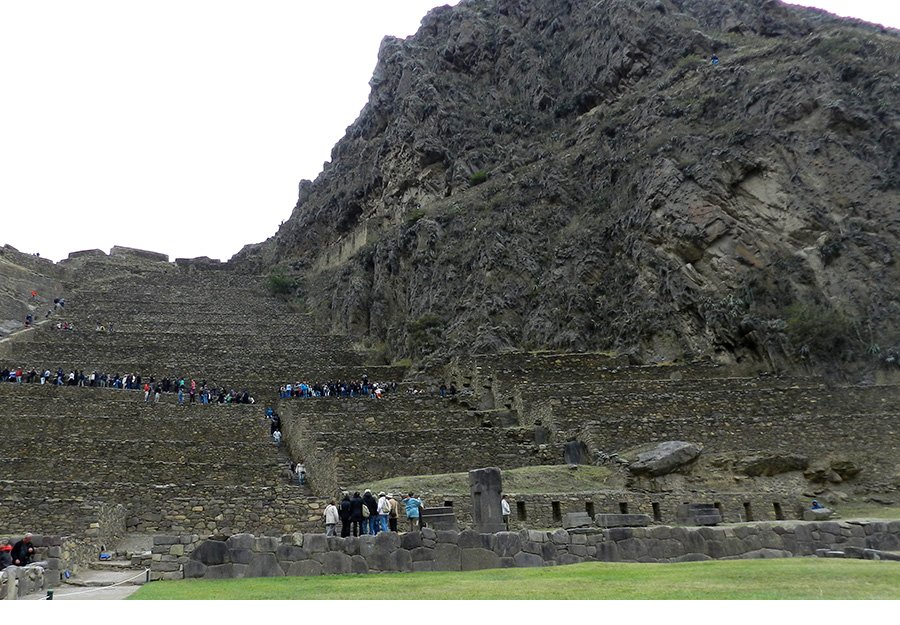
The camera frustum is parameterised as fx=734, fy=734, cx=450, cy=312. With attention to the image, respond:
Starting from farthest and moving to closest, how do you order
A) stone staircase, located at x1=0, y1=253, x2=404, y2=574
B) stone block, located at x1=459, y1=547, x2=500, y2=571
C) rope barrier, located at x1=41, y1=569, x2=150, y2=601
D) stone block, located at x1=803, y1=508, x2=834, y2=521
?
stone block, located at x1=803, y1=508, x2=834, y2=521, stone staircase, located at x1=0, y1=253, x2=404, y2=574, stone block, located at x1=459, y1=547, x2=500, y2=571, rope barrier, located at x1=41, y1=569, x2=150, y2=601

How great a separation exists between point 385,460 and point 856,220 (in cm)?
2645

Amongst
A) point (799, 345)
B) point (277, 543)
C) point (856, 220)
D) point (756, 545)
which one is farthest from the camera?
point (856, 220)

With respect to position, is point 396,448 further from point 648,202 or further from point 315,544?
→ point 648,202

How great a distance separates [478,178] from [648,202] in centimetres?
1934

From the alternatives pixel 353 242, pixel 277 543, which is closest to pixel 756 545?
pixel 277 543

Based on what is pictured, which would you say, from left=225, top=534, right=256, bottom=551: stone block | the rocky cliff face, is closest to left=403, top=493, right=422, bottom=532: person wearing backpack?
left=225, top=534, right=256, bottom=551: stone block

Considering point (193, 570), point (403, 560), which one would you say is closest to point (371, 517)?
point (403, 560)

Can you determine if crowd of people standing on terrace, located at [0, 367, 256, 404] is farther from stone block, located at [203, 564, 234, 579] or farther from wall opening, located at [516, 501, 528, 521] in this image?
stone block, located at [203, 564, 234, 579]

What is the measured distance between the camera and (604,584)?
35.1 feet

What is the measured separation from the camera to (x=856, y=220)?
117ft

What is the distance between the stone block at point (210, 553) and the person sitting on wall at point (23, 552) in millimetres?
3227

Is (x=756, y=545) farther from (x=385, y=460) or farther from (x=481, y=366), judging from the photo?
(x=481, y=366)

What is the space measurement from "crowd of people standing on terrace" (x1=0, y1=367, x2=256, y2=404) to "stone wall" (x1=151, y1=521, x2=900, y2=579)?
19.6 meters

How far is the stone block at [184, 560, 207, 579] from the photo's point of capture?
14.0 m
